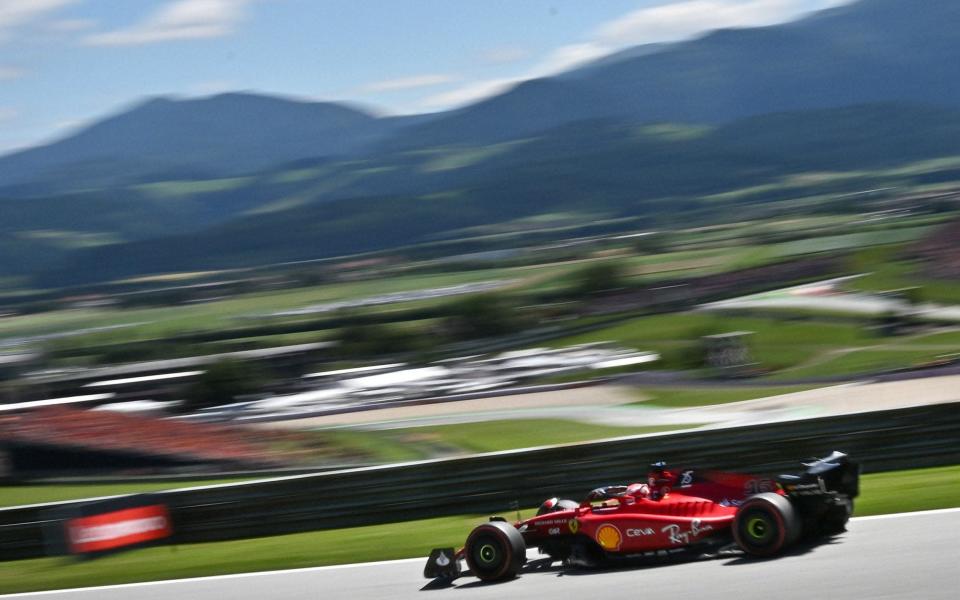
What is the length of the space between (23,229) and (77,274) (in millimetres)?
39191

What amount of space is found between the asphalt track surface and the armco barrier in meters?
2.02

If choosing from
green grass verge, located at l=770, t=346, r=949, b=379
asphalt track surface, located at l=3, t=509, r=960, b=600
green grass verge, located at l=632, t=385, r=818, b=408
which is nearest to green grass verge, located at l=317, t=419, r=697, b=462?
green grass verge, located at l=632, t=385, r=818, b=408

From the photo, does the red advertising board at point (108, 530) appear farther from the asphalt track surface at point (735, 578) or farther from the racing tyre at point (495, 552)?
the racing tyre at point (495, 552)

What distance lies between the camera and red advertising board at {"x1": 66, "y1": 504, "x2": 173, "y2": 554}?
37.6 feet

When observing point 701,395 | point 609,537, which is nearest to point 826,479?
point 609,537

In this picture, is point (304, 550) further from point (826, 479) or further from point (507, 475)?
point (826, 479)

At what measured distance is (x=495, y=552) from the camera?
784cm

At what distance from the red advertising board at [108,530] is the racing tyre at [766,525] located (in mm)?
7008

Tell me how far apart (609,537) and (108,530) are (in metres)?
6.14

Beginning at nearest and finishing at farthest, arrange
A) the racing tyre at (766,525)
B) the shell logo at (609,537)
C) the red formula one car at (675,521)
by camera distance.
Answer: the racing tyre at (766,525) < the red formula one car at (675,521) < the shell logo at (609,537)

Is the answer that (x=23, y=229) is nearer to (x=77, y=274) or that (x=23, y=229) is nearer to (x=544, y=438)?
(x=77, y=274)

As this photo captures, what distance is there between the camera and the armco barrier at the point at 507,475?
10328 millimetres

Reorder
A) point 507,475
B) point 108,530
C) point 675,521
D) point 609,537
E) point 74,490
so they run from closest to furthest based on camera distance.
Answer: point 675,521 → point 609,537 → point 507,475 → point 108,530 → point 74,490

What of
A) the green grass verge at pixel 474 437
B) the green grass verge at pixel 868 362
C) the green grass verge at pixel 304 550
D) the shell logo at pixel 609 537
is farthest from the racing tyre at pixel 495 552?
the green grass verge at pixel 868 362
